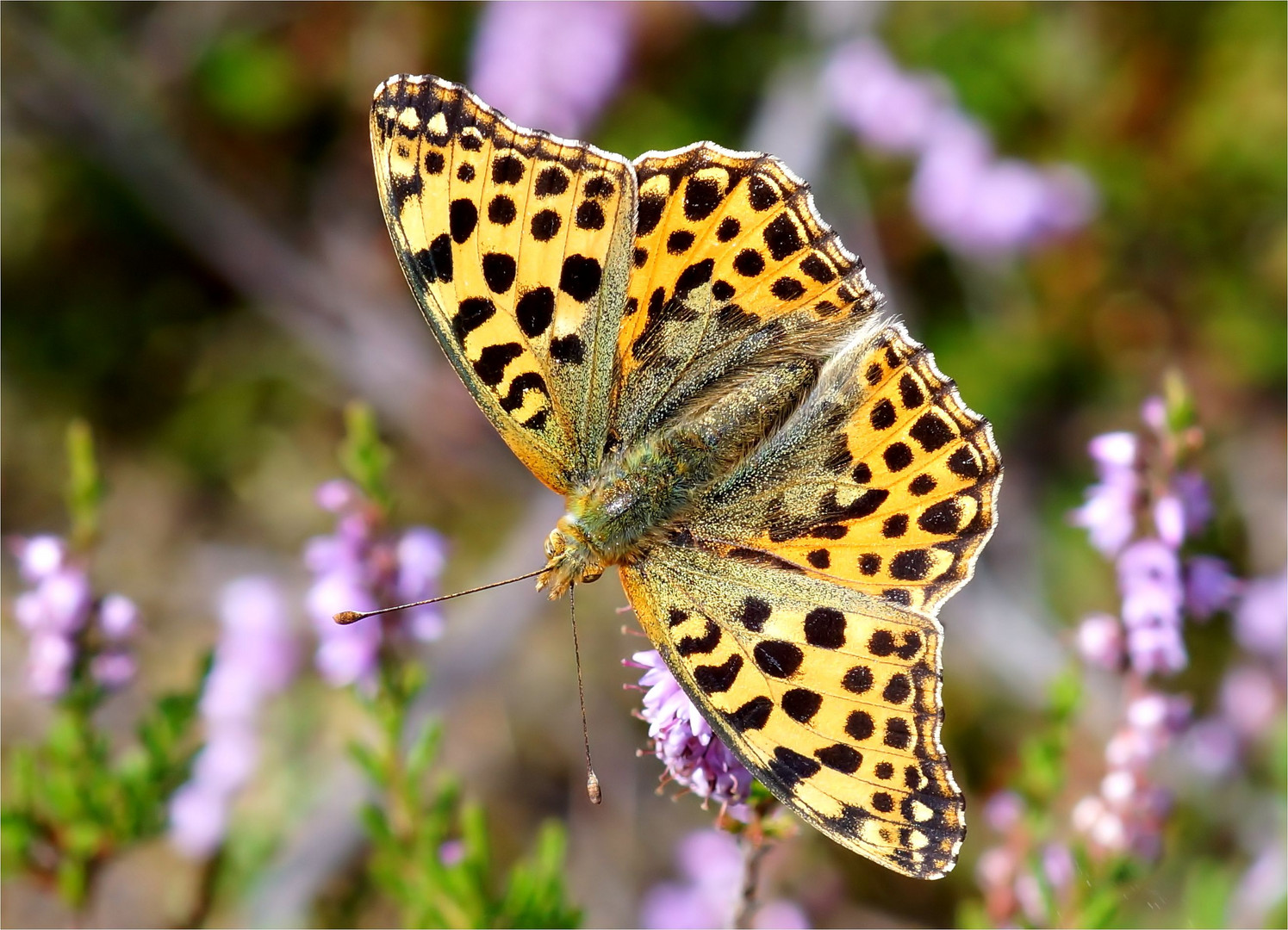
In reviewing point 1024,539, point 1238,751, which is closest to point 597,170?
point 1238,751

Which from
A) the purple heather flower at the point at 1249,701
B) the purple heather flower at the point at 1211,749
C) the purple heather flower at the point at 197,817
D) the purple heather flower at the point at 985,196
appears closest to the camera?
the purple heather flower at the point at 1211,749

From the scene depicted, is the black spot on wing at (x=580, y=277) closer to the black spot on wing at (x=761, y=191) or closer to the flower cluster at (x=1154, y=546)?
the black spot on wing at (x=761, y=191)

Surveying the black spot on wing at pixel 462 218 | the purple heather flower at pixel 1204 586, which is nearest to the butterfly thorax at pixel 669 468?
the black spot on wing at pixel 462 218

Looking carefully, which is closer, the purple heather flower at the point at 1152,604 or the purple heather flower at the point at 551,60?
the purple heather flower at the point at 1152,604

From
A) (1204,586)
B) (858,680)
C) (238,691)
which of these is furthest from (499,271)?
(238,691)

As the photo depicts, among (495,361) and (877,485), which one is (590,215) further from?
(877,485)

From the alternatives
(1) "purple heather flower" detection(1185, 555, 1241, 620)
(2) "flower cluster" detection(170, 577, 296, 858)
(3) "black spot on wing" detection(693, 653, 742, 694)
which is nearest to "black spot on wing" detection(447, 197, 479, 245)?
(3) "black spot on wing" detection(693, 653, 742, 694)
